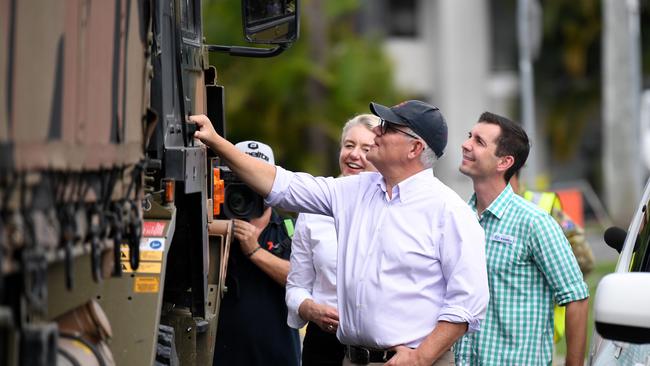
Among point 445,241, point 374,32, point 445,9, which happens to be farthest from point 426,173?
point 445,9

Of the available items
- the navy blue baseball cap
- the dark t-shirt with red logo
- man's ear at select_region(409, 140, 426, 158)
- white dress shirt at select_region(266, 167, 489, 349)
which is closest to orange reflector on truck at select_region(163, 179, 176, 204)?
white dress shirt at select_region(266, 167, 489, 349)

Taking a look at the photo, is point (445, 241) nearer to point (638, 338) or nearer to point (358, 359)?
point (358, 359)

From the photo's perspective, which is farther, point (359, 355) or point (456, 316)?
point (359, 355)

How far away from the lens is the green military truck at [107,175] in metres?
3.29

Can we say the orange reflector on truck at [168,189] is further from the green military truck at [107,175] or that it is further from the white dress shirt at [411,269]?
the white dress shirt at [411,269]

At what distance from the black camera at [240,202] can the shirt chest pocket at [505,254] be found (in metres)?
1.59

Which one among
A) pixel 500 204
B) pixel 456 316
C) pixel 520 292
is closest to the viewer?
pixel 456 316

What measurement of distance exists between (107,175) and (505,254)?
2919mm

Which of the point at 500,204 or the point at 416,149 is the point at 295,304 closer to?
the point at 500,204

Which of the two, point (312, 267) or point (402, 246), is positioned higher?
point (402, 246)

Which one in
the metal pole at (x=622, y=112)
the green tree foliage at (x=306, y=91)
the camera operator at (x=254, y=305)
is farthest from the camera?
the green tree foliage at (x=306, y=91)

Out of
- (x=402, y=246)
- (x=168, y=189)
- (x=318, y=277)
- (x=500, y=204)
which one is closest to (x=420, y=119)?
(x=402, y=246)

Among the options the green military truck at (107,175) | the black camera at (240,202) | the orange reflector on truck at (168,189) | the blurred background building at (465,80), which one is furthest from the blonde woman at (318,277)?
the blurred background building at (465,80)

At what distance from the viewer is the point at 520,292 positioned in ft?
21.5
